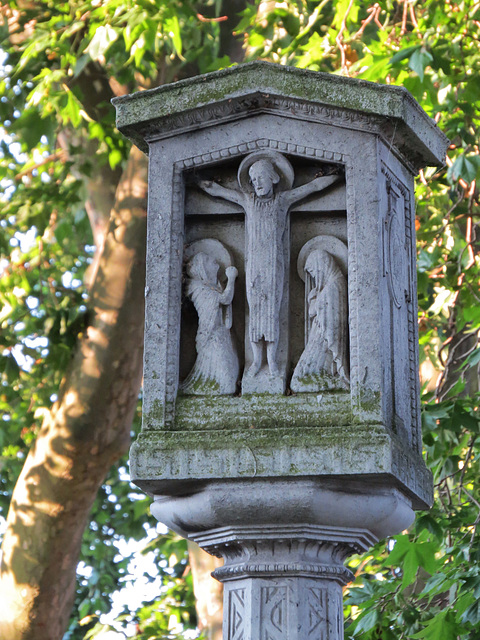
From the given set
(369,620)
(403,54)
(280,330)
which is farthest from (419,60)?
(369,620)

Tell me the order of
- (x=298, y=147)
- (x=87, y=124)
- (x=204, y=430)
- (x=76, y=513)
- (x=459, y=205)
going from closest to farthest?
1. (x=204, y=430)
2. (x=298, y=147)
3. (x=459, y=205)
4. (x=76, y=513)
5. (x=87, y=124)

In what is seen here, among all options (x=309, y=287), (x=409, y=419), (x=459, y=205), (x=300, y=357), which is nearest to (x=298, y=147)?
(x=309, y=287)

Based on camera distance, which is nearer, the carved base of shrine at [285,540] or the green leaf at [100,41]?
the carved base of shrine at [285,540]

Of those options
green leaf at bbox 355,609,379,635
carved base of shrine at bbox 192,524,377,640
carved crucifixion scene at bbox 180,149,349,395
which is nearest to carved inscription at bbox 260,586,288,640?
carved base of shrine at bbox 192,524,377,640

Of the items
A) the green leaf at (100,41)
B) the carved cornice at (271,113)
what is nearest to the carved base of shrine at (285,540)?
the carved cornice at (271,113)

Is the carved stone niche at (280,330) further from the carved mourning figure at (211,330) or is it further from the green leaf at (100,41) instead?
the green leaf at (100,41)

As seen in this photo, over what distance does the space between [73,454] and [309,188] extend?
3.69m

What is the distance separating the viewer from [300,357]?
355 centimetres

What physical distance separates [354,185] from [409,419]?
818 millimetres

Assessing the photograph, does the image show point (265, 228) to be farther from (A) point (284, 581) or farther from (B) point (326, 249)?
(A) point (284, 581)

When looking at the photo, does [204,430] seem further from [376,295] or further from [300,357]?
[376,295]

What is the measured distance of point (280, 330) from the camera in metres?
3.59

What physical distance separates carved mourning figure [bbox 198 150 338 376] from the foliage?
1.26 m

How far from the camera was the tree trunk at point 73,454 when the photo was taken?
6.83m
